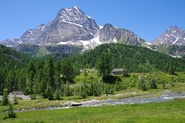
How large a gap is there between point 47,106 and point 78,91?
3580cm

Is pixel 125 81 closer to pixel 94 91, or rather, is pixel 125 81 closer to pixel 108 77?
pixel 108 77

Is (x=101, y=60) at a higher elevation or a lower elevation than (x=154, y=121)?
higher

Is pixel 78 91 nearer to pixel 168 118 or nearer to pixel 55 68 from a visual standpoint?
pixel 55 68

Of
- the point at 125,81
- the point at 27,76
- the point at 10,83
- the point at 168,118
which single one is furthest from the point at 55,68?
the point at 168,118

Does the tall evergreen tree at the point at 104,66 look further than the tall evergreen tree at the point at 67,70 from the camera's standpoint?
Yes

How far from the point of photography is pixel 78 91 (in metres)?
118

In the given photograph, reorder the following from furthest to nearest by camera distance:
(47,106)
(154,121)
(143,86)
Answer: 1. (143,86)
2. (47,106)
3. (154,121)

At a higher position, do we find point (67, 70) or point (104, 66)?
point (104, 66)

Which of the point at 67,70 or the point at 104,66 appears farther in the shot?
the point at 104,66

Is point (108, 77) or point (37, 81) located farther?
point (108, 77)

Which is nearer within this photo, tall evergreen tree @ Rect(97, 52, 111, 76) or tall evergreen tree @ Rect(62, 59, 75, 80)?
tall evergreen tree @ Rect(62, 59, 75, 80)

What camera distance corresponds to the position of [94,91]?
382ft

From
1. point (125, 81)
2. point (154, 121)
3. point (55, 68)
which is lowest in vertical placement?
point (154, 121)

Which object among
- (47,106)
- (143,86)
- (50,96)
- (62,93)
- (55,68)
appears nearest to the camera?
(47,106)
